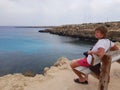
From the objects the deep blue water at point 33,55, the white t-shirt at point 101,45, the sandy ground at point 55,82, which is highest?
the white t-shirt at point 101,45

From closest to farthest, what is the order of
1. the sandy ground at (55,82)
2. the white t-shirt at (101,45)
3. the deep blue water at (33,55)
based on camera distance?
the white t-shirt at (101,45)
the sandy ground at (55,82)
the deep blue water at (33,55)

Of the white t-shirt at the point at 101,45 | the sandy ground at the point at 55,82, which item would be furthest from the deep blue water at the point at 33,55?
the white t-shirt at the point at 101,45

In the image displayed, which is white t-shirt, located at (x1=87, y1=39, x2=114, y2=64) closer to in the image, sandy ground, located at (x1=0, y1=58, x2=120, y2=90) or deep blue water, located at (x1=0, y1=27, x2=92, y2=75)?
sandy ground, located at (x1=0, y1=58, x2=120, y2=90)

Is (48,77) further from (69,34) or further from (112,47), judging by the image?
(69,34)

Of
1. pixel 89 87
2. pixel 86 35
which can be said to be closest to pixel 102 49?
pixel 89 87

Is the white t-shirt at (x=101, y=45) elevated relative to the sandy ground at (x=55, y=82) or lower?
elevated

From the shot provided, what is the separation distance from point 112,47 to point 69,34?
232 feet

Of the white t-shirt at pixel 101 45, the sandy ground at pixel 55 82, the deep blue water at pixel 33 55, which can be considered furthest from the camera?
the deep blue water at pixel 33 55

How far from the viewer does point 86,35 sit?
62.8 metres

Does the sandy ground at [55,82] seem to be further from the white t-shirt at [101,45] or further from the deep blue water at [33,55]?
the deep blue water at [33,55]

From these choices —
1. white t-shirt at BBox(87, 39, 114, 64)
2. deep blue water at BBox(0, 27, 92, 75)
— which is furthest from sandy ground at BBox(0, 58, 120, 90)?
deep blue water at BBox(0, 27, 92, 75)

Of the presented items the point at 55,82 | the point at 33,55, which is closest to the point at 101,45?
the point at 55,82

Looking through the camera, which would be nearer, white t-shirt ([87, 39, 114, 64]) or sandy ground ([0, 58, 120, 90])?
white t-shirt ([87, 39, 114, 64])

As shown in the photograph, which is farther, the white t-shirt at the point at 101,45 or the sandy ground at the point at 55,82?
the sandy ground at the point at 55,82
